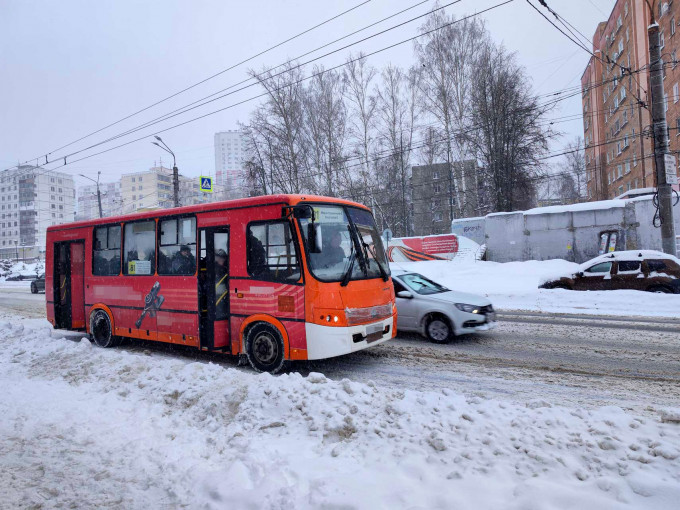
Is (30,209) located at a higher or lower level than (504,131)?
higher

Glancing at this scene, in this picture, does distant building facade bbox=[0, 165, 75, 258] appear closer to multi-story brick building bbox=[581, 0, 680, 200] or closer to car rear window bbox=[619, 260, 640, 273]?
multi-story brick building bbox=[581, 0, 680, 200]

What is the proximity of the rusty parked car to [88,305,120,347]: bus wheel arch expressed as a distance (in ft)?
43.7

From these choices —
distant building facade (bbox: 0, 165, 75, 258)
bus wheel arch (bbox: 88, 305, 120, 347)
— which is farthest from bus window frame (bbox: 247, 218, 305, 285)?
distant building facade (bbox: 0, 165, 75, 258)

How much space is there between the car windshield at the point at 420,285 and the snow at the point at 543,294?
5.92 ft

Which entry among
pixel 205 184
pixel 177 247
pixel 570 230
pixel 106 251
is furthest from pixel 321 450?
pixel 205 184

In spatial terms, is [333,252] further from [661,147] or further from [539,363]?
[661,147]

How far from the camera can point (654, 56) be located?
1295 cm

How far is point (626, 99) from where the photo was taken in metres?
41.2

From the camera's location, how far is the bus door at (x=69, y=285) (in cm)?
973

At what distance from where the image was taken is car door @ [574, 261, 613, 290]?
547 inches

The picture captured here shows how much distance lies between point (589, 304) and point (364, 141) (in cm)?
2456

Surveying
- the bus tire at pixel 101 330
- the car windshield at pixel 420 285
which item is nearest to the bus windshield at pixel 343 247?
the car windshield at pixel 420 285

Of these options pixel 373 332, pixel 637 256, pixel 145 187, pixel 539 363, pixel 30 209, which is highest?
pixel 145 187

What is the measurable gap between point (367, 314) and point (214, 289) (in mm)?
2554
